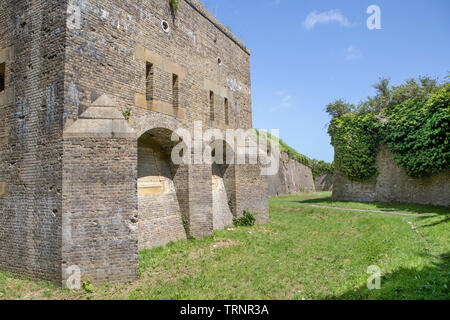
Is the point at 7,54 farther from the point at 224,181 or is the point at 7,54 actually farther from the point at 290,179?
the point at 290,179

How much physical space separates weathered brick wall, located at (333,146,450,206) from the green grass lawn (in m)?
6.02

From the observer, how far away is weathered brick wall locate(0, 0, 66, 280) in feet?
21.3

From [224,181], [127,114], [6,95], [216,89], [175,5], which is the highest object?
[175,5]

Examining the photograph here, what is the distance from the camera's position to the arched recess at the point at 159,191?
888 centimetres

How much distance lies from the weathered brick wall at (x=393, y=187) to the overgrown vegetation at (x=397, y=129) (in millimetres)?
491

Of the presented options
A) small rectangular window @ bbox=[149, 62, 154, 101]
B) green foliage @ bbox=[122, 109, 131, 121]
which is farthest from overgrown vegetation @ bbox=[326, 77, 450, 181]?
green foliage @ bbox=[122, 109, 131, 121]


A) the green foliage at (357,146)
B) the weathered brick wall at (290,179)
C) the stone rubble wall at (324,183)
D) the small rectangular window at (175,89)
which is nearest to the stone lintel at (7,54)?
the small rectangular window at (175,89)

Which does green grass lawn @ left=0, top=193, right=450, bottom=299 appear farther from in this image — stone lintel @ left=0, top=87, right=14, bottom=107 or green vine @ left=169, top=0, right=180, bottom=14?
green vine @ left=169, top=0, right=180, bottom=14

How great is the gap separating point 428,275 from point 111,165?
23.4 ft

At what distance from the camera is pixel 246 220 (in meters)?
12.8

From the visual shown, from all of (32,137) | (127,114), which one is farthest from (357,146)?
→ (32,137)

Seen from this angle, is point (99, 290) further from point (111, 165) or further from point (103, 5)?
point (103, 5)

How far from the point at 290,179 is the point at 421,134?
1637 cm

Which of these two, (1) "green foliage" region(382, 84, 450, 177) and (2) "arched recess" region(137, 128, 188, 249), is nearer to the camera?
(2) "arched recess" region(137, 128, 188, 249)
